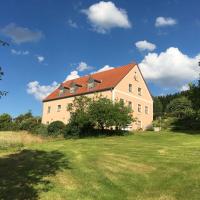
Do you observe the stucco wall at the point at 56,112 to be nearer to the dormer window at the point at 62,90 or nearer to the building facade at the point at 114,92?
the building facade at the point at 114,92

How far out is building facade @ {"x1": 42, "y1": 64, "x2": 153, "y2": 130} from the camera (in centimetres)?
5050

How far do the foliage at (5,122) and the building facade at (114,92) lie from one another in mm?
6998

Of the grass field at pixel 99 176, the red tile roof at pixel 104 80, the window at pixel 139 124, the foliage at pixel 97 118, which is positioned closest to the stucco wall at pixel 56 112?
the red tile roof at pixel 104 80

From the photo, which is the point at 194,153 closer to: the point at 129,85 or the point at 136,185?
the point at 136,185

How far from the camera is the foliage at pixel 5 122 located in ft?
192

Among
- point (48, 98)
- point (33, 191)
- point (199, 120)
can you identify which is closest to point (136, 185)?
point (33, 191)

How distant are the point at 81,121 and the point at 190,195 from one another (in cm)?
2537

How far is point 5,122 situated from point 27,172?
50.6m

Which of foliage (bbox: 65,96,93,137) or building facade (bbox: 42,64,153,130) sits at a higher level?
building facade (bbox: 42,64,153,130)

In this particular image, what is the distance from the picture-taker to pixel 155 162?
17.8m

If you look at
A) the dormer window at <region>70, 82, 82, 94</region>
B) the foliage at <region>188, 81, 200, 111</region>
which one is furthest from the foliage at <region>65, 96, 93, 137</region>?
the dormer window at <region>70, 82, 82, 94</region>

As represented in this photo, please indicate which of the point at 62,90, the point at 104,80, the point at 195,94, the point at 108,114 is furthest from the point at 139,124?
the point at 108,114

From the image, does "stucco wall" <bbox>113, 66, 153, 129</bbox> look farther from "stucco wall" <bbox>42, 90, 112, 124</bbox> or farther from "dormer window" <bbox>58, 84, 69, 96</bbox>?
"dormer window" <bbox>58, 84, 69, 96</bbox>

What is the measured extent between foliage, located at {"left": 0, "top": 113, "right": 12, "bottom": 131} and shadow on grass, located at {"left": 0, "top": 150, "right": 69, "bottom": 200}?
40.2m
